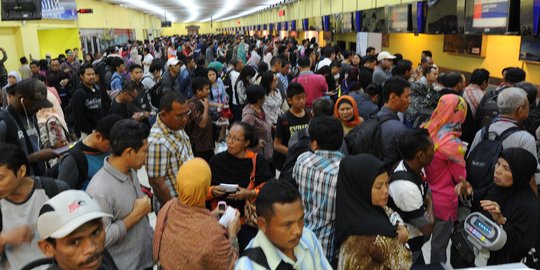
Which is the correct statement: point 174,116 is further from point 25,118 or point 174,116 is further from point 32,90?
point 25,118

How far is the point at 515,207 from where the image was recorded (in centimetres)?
244

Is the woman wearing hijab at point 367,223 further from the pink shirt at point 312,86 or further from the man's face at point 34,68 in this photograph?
the man's face at point 34,68

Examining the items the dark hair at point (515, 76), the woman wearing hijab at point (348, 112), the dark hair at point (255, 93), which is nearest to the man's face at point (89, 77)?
the dark hair at point (255, 93)

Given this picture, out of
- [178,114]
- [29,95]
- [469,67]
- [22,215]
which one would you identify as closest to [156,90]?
[29,95]

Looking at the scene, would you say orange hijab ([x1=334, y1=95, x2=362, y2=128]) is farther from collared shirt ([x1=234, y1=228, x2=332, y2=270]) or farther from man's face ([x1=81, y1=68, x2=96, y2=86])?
man's face ([x1=81, y1=68, x2=96, y2=86])

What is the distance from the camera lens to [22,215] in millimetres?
1979

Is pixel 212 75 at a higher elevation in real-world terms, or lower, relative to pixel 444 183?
higher

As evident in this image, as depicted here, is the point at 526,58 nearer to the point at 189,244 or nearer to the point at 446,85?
the point at 446,85

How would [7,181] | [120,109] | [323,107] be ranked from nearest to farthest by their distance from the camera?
[7,181], [323,107], [120,109]

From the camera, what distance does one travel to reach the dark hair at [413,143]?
247 centimetres

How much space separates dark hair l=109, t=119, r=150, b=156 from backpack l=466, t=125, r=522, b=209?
232 cm

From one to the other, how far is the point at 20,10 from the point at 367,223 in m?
11.0

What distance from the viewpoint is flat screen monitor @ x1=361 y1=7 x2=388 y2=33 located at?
10.2 m

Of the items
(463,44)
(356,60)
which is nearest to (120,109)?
(356,60)
